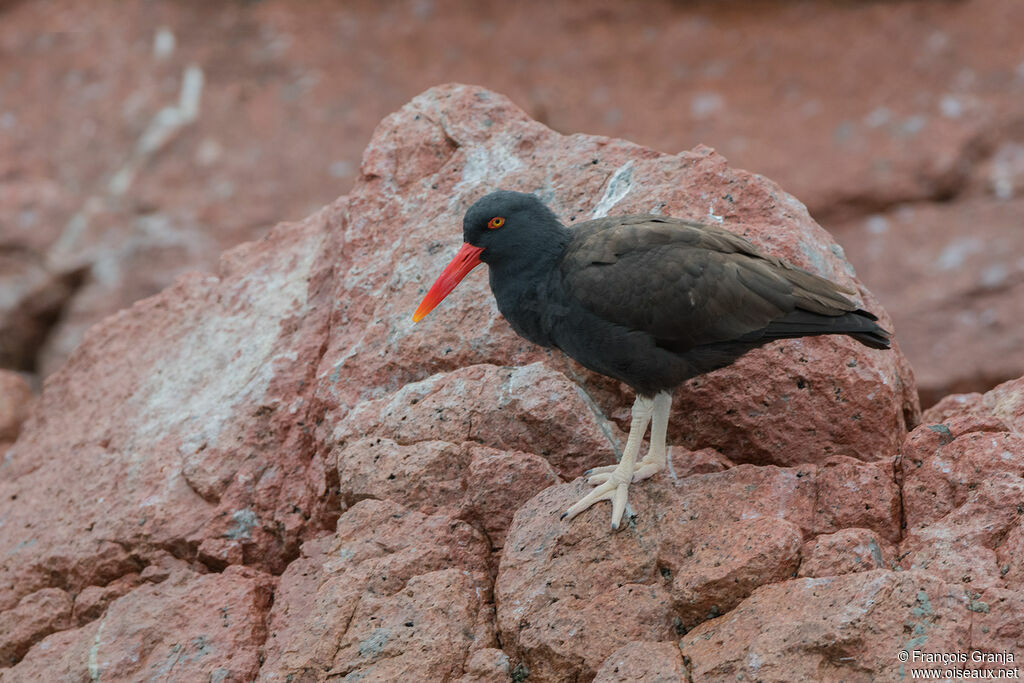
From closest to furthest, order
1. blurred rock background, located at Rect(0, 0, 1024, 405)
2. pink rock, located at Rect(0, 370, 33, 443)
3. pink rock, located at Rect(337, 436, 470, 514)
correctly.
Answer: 1. pink rock, located at Rect(337, 436, 470, 514)
2. pink rock, located at Rect(0, 370, 33, 443)
3. blurred rock background, located at Rect(0, 0, 1024, 405)

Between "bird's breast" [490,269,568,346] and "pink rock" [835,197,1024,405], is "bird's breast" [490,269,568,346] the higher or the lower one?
the lower one

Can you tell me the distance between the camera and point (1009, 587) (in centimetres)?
412

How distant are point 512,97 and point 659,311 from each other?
457 inches

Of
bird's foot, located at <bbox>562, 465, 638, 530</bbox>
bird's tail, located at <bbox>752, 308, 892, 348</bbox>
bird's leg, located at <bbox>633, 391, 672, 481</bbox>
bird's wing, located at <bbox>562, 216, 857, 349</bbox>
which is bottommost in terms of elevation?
bird's foot, located at <bbox>562, 465, 638, 530</bbox>

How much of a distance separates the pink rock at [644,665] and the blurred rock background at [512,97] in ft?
30.1

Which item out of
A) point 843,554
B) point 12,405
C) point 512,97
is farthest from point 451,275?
point 512,97

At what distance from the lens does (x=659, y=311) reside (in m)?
4.79

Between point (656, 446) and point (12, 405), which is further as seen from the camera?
point (12, 405)

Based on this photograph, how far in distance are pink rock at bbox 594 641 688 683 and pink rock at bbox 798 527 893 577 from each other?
633mm

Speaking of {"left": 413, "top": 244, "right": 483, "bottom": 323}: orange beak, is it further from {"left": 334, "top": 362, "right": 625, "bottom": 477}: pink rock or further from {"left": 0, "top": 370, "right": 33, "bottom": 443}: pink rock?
{"left": 0, "top": 370, "right": 33, "bottom": 443}: pink rock

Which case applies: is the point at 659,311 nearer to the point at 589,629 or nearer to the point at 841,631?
the point at 589,629

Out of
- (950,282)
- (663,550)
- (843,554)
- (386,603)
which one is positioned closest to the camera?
(843,554)

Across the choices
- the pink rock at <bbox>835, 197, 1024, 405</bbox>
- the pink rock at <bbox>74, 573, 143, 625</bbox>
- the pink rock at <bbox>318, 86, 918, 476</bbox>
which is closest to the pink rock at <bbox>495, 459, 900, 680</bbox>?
the pink rock at <bbox>318, 86, 918, 476</bbox>

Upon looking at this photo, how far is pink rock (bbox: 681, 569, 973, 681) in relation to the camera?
3.91 metres
